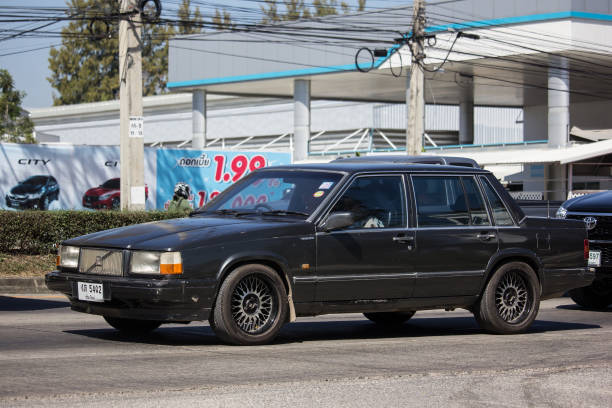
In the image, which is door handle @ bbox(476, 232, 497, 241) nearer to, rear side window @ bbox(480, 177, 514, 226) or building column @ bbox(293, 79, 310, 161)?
rear side window @ bbox(480, 177, 514, 226)

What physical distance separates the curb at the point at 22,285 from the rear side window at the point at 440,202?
8.21 metres

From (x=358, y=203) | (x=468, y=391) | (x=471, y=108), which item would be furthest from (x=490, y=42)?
(x=468, y=391)

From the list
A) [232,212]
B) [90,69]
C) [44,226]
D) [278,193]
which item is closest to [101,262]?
[232,212]

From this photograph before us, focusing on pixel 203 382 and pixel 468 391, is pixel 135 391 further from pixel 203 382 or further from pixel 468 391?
pixel 468 391

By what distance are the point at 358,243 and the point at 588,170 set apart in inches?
1181

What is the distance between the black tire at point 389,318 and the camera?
1014 centimetres

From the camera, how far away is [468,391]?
20.5 feet

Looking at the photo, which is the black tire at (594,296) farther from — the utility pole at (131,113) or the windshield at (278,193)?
the utility pole at (131,113)

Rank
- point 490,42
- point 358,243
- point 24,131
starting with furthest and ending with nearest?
point 24,131 → point 490,42 → point 358,243

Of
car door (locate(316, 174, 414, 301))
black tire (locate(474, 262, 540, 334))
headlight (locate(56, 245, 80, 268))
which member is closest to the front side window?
car door (locate(316, 174, 414, 301))

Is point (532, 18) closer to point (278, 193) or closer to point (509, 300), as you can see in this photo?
point (509, 300)

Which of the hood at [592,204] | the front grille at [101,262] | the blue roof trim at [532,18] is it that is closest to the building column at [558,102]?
the blue roof trim at [532,18]

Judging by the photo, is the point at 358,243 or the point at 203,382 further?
the point at 358,243

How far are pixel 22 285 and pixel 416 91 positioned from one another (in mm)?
14112
